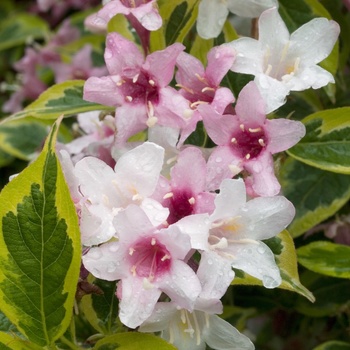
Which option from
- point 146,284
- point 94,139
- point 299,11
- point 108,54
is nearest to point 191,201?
point 146,284

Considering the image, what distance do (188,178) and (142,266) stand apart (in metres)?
0.12

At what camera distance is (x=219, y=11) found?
3.39 ft

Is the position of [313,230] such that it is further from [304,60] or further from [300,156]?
[304,60]

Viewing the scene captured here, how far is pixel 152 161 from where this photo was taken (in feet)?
2.86

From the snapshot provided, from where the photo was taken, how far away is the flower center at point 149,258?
0.83 m

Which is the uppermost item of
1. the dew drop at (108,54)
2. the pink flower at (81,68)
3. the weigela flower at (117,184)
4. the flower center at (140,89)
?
the dew drop at (108,54)

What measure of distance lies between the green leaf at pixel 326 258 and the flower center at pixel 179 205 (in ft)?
0.86

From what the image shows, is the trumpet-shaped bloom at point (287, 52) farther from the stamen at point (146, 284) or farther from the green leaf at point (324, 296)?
the green leaf at point (324, 296)

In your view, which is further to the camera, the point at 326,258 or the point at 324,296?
the point at 324,296

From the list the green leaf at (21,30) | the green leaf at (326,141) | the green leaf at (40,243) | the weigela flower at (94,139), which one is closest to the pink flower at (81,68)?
the weigela flower at (94,139)

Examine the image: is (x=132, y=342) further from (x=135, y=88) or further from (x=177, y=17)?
(x=177, y=17)

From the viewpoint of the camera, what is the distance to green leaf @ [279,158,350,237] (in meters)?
1.16

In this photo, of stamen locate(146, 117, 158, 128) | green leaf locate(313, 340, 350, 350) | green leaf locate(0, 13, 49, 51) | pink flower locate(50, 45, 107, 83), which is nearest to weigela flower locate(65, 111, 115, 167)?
stamen locate(146, 117, 158, 128)

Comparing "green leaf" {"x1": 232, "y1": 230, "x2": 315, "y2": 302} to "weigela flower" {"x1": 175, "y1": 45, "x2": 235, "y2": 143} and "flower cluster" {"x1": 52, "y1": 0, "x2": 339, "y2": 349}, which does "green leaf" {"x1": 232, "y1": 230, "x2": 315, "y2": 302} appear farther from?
"weigela flower" {"x1": 175, "y1": 45, "x2": 235, "y2": 143}
